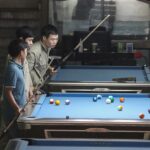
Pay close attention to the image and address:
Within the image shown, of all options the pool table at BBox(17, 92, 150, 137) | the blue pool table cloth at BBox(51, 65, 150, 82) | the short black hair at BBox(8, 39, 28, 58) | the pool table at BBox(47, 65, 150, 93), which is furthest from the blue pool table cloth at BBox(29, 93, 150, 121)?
the blue pool table cloth at BBox(51, 65, 150, 82)

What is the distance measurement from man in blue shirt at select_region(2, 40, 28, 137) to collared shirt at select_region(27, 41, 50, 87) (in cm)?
72

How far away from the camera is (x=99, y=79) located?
480 cm

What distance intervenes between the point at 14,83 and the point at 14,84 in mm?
12

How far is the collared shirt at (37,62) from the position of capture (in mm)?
4973

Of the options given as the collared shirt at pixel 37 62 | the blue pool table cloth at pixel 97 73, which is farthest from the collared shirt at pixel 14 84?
the collared shirt at pixel 37 62

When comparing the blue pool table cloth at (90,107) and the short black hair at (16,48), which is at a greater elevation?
the short black hair at (16,48)

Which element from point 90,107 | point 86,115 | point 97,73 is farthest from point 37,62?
point 86,115

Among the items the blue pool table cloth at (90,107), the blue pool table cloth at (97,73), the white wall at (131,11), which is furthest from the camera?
the white wall at (131,11)

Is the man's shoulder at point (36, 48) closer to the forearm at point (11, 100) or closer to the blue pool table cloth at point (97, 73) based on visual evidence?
the blue pool table cloth at point (97, 73)

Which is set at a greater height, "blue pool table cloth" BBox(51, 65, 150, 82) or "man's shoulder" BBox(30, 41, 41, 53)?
"man's shoulder" BBox(30, 41, 41, 53)

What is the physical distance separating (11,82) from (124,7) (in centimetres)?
397

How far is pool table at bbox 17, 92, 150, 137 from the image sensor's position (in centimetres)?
294

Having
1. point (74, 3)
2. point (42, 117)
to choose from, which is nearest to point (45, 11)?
point (74, 3)

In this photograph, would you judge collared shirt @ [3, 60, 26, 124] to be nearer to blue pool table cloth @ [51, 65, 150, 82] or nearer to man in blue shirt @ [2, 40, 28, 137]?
man in blue shirt @ [2, 40, 28, 137]
